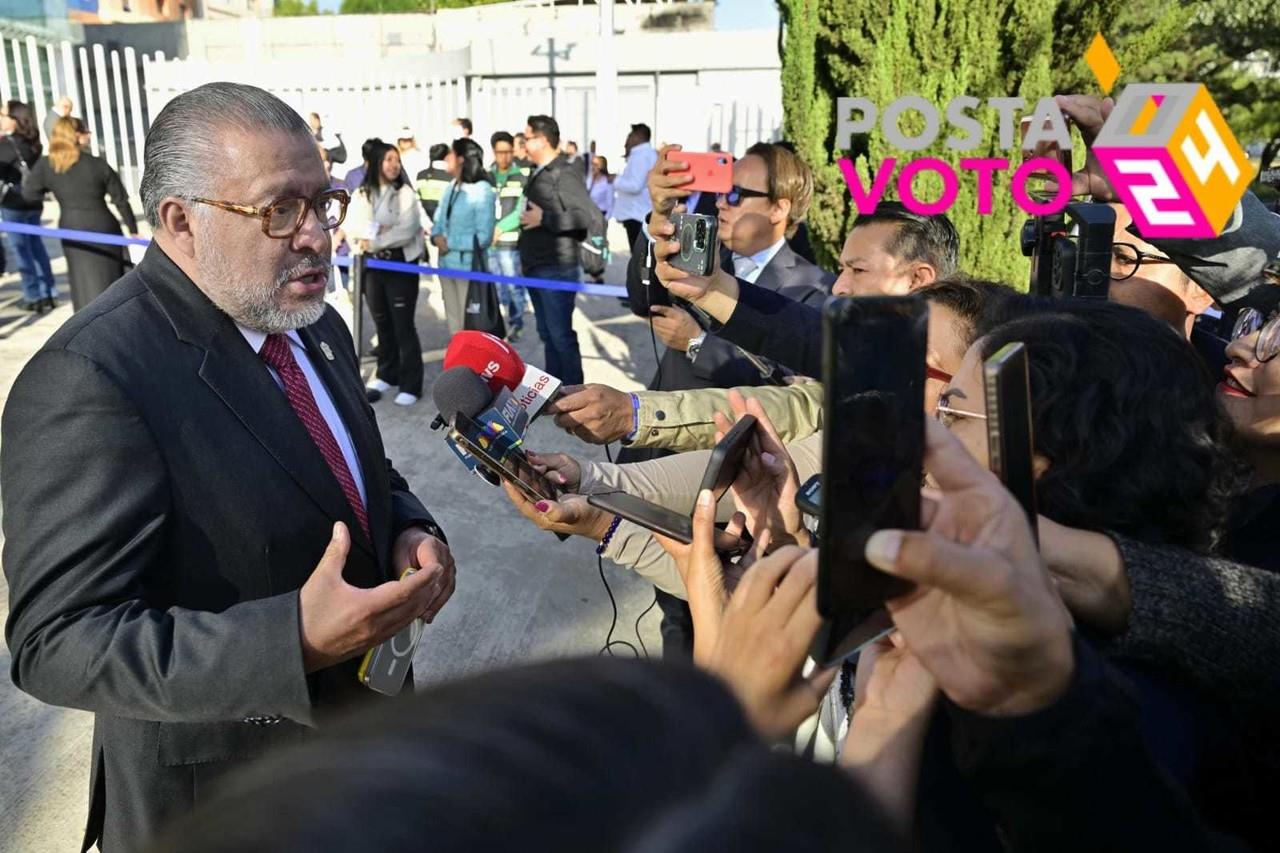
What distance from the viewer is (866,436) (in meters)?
0.76

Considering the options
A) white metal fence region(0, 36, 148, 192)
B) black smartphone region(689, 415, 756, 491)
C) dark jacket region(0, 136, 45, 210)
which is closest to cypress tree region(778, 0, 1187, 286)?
black smartphone region(689, 415, 756, 491)

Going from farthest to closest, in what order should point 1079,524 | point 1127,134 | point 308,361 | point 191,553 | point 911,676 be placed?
point 1127,134 < point 308,361 < point 191,553 < point 1079,524 < point 911,676

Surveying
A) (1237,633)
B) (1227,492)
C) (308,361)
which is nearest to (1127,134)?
(1227,492)

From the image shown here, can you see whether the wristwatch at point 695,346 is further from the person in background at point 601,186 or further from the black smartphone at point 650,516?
the person in background at point 601,186

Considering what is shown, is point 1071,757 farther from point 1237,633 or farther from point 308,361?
point 308,361

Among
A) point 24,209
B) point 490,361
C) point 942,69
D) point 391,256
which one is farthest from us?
point 24,209

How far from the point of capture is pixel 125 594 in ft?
4.79

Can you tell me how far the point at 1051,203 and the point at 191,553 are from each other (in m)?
2.78

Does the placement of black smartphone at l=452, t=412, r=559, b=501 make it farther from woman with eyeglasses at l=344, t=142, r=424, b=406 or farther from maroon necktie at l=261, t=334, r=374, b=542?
woman with eyeglasses at l=344, t=142, r=424, b=406

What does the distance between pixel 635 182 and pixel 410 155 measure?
A: 5959mm

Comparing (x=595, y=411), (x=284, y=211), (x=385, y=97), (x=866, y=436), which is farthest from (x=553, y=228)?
(x=385, y=97)

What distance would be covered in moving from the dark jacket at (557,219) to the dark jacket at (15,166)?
479cm

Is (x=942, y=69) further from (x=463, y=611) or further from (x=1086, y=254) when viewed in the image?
(x=463, y=611)

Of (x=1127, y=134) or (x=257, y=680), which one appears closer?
(x=257, y=680)
